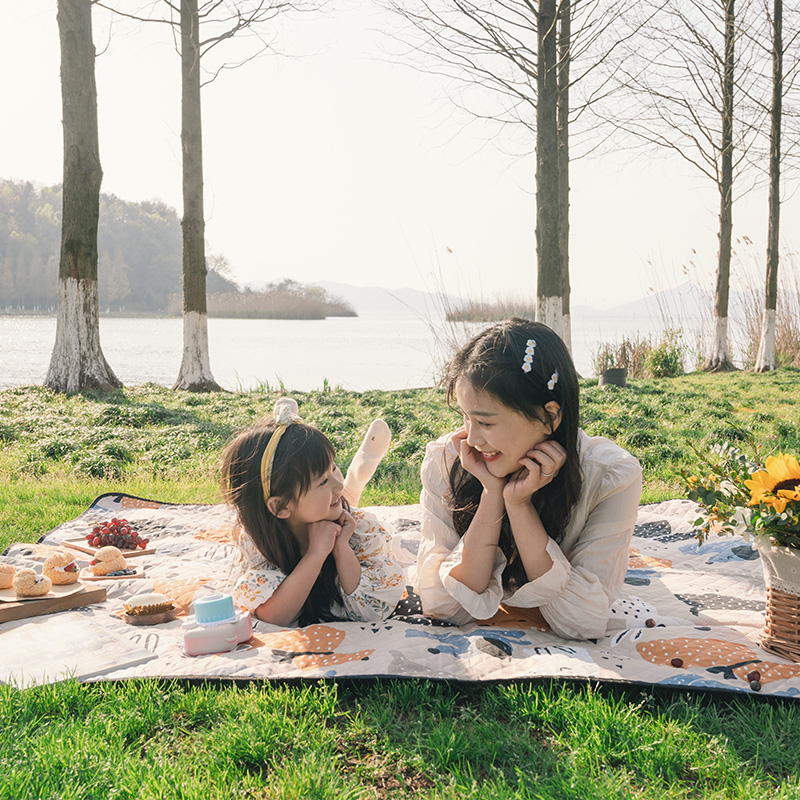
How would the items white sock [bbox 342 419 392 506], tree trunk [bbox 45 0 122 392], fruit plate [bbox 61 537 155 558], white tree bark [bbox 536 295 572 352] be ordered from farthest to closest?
tree trunk [bbox 45 0 122 392] → white tree bark [bbox 536 295 572 352] → fruit plate [bbox 61 537 155 558] → white sock [bbox 342 419 392 506]

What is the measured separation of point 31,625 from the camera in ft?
8.89

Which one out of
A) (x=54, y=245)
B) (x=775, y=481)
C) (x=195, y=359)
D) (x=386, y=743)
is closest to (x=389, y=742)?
(x=386, y=743)

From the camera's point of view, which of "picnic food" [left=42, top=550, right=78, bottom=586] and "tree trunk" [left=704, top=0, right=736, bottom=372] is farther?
"tree trunk" [left=704, top=0, right=736, bottom=372]

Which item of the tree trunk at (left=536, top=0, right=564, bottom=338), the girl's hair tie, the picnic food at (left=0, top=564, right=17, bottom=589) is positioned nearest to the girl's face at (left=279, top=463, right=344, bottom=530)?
the girl's hair tie

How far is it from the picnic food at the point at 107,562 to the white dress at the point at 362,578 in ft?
2.75

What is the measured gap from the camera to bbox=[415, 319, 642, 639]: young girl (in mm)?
2242

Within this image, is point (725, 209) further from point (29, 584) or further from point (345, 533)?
point (29, 584)

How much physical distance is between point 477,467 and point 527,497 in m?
0.19

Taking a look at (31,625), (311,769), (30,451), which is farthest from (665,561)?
(30,451)

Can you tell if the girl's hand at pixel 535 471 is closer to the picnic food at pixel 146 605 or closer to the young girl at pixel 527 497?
the young girl at pixel 527 497

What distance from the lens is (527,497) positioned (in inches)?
91.0

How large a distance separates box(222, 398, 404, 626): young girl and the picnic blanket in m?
0.12

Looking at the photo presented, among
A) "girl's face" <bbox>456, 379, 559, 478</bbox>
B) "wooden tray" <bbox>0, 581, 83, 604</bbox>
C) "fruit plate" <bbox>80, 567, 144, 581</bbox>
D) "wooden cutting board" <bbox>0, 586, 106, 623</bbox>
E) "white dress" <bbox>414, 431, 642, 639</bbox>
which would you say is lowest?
"fruit plate" <bbox>80, 567, 144, 581</bbox>

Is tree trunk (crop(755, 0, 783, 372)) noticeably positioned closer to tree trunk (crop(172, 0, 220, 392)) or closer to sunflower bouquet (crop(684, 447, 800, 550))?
tree trunk (crop(172, 0, 220, 392))
